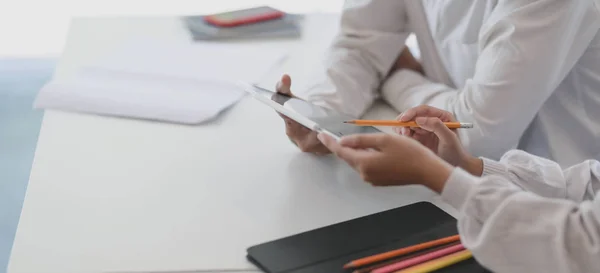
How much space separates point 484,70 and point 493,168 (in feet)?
0.49

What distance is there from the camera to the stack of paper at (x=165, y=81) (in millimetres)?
1129

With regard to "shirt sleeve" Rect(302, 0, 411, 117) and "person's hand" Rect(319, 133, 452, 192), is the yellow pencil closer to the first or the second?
"person's hand" Rect(319, 133, 452, 192)

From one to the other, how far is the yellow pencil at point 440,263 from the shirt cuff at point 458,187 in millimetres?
61

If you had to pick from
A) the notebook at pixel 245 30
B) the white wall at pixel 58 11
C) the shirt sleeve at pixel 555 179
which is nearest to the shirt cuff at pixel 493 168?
the shirt sleeve at pixel 555 179

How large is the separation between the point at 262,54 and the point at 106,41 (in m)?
0.26

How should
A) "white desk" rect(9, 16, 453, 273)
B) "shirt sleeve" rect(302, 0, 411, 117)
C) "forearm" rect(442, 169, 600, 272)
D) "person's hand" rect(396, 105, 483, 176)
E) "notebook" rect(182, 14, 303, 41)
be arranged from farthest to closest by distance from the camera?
1. "notebook" rect(182, 14, 303, 41)
2. "shirt sleeve" rect(302, 0, 411, 117)
3. "person's hand" rect(396, 105, 483, 176)
4. "white desk" rect(9, 16, 453, 273)
5. "forearm" rect(442, 169, 600, 272)

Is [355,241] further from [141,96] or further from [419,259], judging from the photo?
[141,96]

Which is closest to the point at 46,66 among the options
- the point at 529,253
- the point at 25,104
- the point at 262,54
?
the point at 25,104

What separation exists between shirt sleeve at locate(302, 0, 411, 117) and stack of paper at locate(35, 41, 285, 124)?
10 centimetres

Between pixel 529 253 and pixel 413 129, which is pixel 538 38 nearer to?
pixel 413 129

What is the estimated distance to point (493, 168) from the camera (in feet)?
3.09

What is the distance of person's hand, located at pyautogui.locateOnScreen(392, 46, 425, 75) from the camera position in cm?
131

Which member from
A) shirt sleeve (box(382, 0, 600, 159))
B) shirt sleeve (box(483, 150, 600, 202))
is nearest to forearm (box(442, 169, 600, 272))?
shirt sleeve (box(483, 150, 600, 202))

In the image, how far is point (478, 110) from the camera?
104 cm
